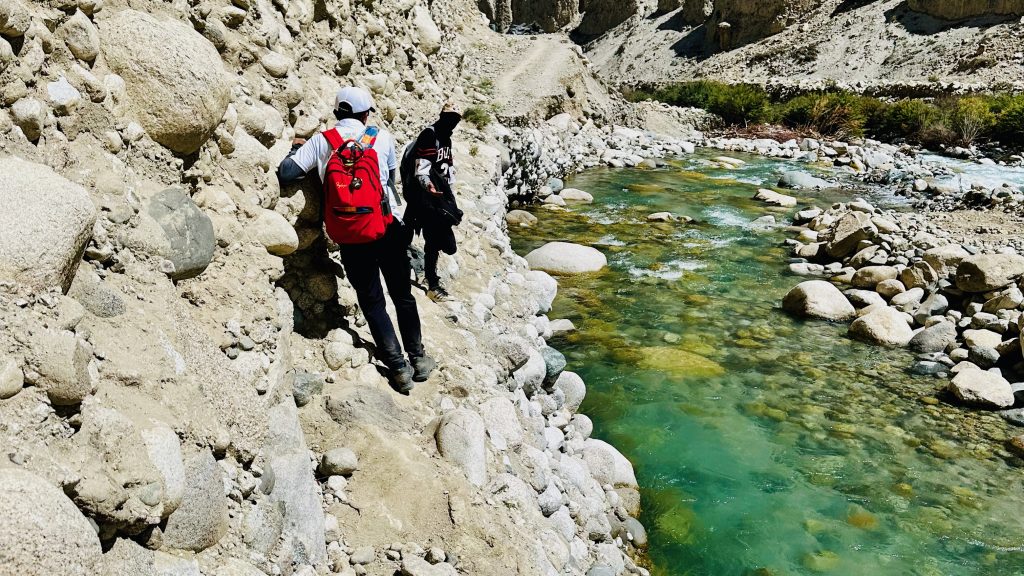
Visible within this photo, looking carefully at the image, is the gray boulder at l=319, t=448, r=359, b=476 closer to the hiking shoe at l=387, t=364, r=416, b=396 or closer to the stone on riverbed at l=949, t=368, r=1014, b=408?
the hiking shoe at l=387, t=364, r=416, b=396

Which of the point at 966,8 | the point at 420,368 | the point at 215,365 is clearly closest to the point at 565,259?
the point at 420,368

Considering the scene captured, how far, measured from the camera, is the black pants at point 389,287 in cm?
421

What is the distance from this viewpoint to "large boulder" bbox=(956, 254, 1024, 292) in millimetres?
9281

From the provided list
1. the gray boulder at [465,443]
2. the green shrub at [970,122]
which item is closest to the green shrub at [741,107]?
the green shrub at [970,122]

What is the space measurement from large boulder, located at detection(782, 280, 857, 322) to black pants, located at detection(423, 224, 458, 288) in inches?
234

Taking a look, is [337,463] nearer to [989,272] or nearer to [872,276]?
[989,272]

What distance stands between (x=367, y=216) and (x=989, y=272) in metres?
9.08

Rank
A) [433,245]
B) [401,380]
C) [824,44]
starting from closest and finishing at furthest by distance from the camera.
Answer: [401,380] < [433,245] < [824,44]

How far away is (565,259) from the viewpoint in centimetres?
1128

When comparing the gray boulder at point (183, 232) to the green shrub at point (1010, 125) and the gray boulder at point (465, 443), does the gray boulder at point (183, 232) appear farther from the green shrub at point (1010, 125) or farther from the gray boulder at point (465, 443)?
the green shrub at point (1010, 125)

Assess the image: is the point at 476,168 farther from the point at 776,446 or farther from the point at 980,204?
the point at 980,204

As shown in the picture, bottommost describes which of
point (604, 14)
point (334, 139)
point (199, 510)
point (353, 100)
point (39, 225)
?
point (199, 510)

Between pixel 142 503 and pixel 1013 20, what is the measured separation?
2116 inches

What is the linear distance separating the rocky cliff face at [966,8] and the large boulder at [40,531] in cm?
5436
